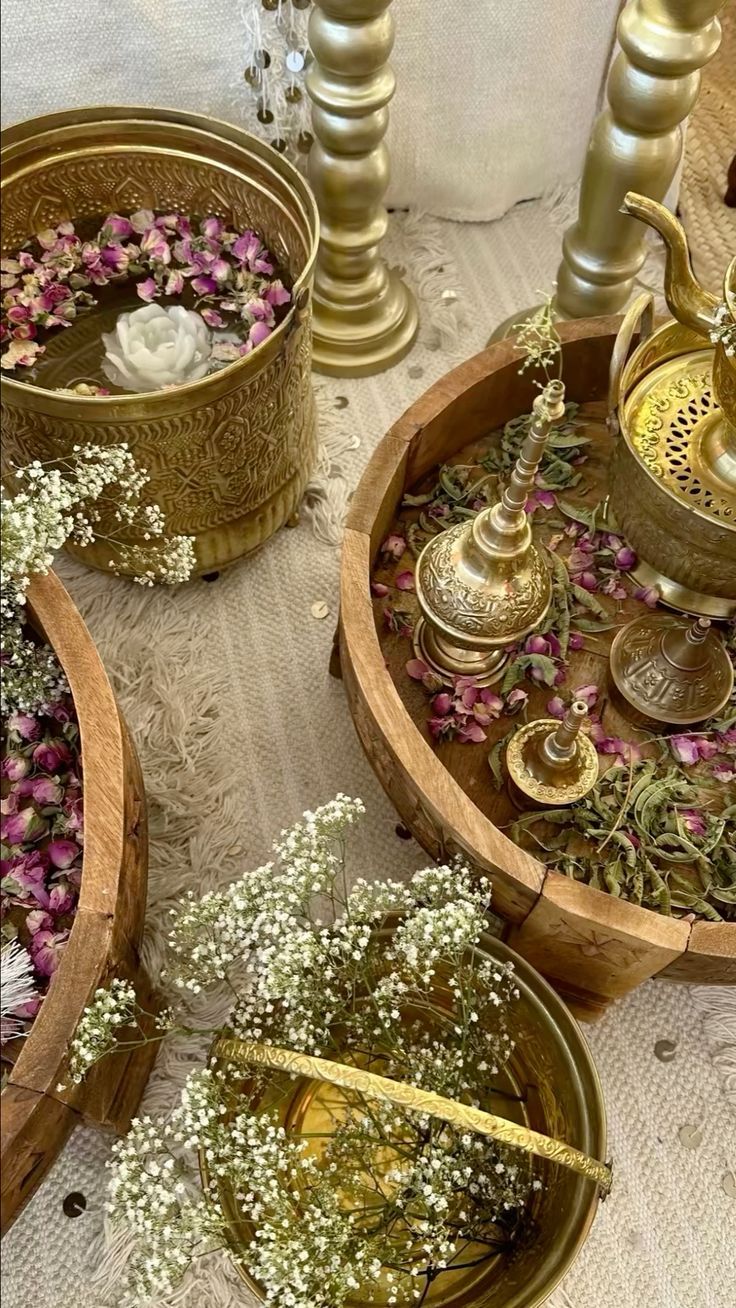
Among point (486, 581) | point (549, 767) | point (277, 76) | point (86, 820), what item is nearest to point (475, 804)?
point (549, 767)

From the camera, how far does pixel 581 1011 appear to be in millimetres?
857

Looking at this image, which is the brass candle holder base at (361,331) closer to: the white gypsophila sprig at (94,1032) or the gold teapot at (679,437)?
the gold teapot at (679,437)

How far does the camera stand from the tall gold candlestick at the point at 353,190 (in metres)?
0.95

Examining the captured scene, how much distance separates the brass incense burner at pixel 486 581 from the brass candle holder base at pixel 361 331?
1.47 feet

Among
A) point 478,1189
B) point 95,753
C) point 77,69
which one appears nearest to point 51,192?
point 77,69

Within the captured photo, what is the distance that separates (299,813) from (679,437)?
462mm

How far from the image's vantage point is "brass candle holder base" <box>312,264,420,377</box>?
118cm

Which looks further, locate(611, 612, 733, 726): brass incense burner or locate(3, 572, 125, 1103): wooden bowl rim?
locate(611, 612, 733, 726): brass incense burner

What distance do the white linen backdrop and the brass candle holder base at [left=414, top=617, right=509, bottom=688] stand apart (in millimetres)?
683

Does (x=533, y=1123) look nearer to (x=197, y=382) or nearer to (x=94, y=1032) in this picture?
(x=94, y=1032)

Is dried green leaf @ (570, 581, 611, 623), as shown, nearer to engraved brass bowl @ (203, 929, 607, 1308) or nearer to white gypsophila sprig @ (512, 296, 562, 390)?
white gypsophila sprig @ (512, 296, 562, 390)

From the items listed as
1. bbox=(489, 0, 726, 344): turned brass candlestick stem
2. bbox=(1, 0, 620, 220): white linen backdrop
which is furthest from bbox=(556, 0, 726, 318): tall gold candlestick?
bbox=(1, 0, 620, 220): white linen backdrop

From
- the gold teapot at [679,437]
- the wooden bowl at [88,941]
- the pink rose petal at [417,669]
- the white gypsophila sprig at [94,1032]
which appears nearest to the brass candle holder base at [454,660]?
the pink rose petal at [417,669]

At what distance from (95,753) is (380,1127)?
0.30m
